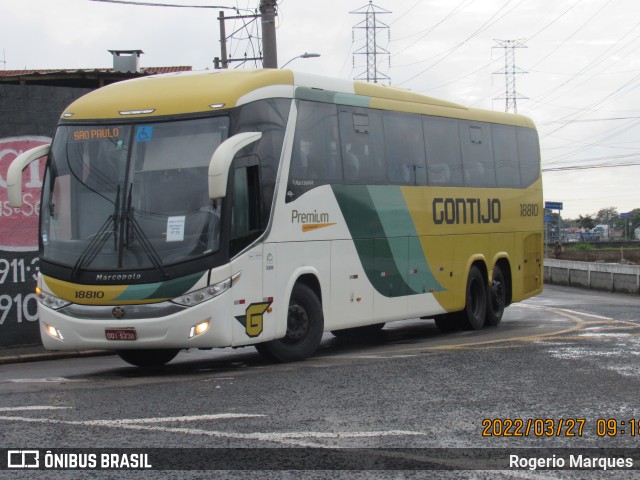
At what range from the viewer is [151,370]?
13.3m

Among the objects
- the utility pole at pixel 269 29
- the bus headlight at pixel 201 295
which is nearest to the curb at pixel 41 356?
the bus headlight at pixel 201 295

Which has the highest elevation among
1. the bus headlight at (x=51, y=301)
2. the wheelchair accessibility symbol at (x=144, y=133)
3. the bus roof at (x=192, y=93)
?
the bus roof at (x=192, y=93)

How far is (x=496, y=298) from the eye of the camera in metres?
19.6

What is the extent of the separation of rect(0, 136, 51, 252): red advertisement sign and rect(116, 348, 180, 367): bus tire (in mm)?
4808

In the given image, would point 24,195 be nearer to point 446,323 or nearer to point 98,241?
point 98,241

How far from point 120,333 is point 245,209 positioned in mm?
2003

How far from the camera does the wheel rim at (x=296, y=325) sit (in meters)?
13.2

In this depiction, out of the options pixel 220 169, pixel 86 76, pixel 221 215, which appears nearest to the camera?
pixel 220 169

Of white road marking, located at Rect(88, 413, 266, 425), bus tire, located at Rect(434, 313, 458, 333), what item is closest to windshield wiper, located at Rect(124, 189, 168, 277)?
white road marking, located at Rect(88, 413, 266, 425)

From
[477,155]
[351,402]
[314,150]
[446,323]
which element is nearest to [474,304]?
[446,323]

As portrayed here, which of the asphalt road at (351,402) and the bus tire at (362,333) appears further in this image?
the bus tire at (362,333)

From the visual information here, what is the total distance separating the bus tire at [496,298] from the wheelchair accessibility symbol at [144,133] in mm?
8775

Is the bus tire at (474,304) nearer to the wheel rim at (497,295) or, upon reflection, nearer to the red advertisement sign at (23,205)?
the wheel rim at (497,295)

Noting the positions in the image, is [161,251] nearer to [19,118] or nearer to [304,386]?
[304,386]
